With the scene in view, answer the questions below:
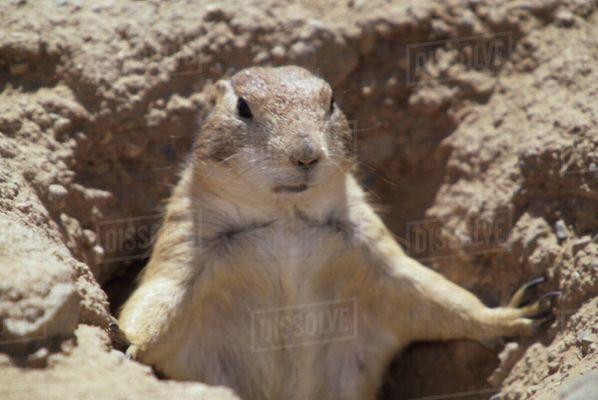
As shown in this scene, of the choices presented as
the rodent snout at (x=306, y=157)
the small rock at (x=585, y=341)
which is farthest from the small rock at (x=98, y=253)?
the small rock at (x=585, y=341)

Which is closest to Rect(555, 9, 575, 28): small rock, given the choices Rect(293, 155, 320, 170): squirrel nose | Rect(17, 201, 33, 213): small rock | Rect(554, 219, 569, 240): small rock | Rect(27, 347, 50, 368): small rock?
Rect(554, 219, 569, 240): small rock

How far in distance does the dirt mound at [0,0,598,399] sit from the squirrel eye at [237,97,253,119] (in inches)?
28.1

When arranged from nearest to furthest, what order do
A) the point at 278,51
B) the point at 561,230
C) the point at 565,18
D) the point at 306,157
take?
the point at 306,157 < the point at 561,230 < the point at 565,18 < the point at 278,51

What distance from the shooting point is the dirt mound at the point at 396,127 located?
628 centimetres

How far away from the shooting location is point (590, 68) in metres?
6.78

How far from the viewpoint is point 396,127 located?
7.70 meters

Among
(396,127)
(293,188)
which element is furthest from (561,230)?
(293,188)

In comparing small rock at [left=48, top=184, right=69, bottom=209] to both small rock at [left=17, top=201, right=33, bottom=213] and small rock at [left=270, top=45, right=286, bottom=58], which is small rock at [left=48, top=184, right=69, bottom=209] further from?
small rock at [left=270, top=45, right=286, bottom=58]

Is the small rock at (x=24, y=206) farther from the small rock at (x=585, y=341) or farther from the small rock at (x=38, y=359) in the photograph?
the small rock at (x=585, y=341)

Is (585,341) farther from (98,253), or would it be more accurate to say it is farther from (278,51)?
(98,253)

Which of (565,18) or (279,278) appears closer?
(279,278)

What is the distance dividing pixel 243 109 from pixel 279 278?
1.20 meters

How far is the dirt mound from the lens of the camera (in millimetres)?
6281

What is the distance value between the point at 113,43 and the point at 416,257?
3096 mm
